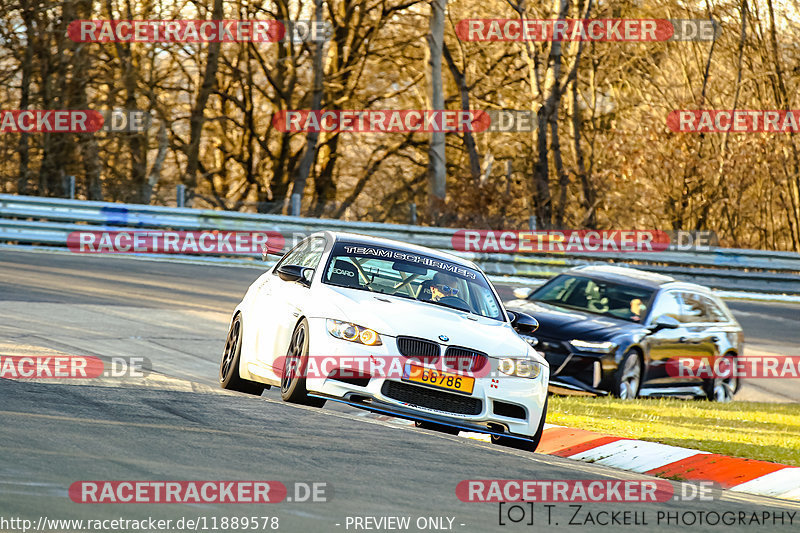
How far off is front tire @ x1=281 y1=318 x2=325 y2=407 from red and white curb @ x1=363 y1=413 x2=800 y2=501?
1897mm

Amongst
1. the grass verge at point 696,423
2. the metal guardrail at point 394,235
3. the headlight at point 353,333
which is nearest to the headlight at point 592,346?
the grass verge at point 696,423

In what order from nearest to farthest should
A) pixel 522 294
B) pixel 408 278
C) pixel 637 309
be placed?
pixel 408 278 < pixel 637 309 < pixel 522 294

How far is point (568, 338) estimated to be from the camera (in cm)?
1375

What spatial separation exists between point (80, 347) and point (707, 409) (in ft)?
21.9

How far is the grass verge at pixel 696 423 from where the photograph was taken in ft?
32.1

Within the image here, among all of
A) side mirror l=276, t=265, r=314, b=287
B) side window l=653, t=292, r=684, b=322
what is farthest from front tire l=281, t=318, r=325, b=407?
side window l=653, t=292, r=684, b=322

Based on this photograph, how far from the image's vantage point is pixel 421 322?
29.8ft

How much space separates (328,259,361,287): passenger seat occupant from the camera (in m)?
9.91

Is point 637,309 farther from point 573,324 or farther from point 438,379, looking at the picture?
point 438,379

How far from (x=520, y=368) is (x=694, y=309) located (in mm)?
7278

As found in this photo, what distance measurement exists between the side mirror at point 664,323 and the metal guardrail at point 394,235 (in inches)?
374

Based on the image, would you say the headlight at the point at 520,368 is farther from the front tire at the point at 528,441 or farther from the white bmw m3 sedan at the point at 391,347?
the front tire at the point at 528,441

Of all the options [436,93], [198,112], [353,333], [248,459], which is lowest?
[248,459]

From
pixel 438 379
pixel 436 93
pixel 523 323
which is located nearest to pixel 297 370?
pixel 438 379
